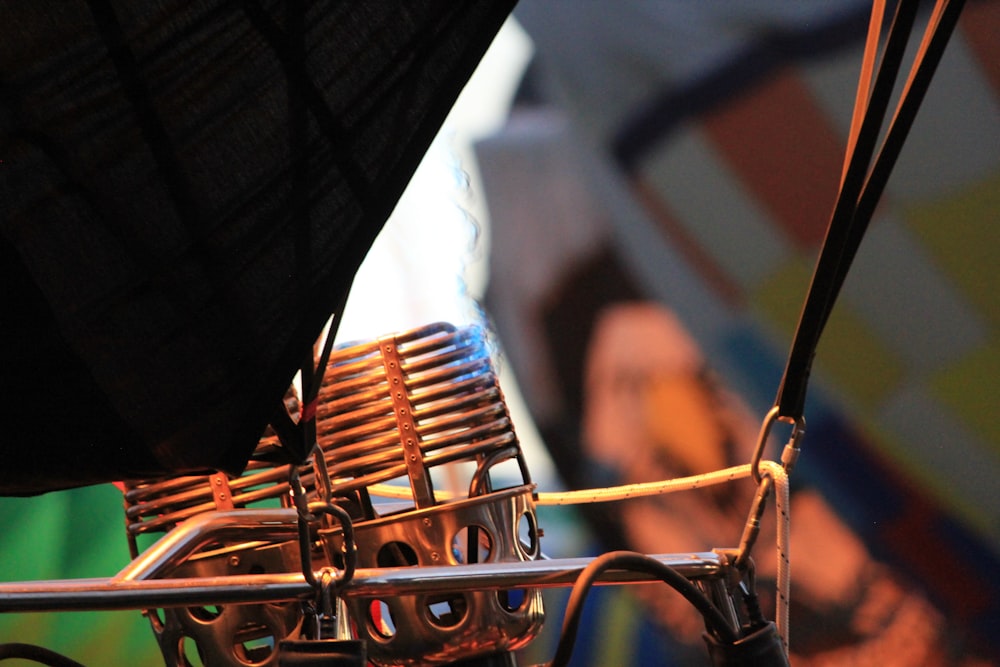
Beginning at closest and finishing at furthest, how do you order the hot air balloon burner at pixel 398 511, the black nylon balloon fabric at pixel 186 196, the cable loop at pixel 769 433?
the black nylon balloon fabric at pixel 186 196 → the cable loop at pixel 769 433 → the hot air balloon burner at pixel 398 511

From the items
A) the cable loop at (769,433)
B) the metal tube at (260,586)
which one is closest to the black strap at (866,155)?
the cable loop at (769,433)

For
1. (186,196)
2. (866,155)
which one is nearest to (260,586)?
(186,196)

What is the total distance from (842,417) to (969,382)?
217mm

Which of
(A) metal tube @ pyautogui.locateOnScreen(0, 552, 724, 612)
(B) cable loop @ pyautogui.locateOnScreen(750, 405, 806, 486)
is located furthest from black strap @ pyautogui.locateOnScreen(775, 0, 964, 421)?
(A) metal tube @ pyautogui.locateOnScreen(0, 552, 724, 612)

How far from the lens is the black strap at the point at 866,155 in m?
0.55

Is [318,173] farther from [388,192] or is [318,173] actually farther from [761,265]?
[761,265]

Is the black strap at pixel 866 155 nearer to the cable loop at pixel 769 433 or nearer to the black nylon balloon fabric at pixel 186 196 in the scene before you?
the cable loop at pixel 769 433

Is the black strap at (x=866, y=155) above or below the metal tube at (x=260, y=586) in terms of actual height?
above

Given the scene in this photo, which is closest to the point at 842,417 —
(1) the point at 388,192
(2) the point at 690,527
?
(2) the point at 690,527

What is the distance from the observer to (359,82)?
0.51 meters

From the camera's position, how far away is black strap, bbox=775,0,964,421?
0.55m

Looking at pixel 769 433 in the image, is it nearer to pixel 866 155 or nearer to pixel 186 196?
pixel 866 155

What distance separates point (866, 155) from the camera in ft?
1.90

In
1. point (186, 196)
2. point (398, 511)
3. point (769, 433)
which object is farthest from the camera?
point (398, 511)
